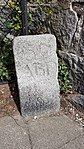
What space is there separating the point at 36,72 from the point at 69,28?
24.3 inches

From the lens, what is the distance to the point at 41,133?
2.47m

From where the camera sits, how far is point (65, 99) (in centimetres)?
295

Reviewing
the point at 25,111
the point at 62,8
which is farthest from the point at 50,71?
the point at 62,8

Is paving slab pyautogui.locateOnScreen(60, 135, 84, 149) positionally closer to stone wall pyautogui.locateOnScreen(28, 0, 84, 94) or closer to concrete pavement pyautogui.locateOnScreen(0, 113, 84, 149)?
concrete pavement pyautogui.locateOnScreen(0, 113, 84, 149)

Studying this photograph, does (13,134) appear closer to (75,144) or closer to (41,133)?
(41,133)

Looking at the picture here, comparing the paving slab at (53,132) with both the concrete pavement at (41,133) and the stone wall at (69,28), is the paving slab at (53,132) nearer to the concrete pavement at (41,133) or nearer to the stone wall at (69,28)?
the concrete pavement at (41,133)

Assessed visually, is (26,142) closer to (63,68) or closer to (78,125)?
(78,125)

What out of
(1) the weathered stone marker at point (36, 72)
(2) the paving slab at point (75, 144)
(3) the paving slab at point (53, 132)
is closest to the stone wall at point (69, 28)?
(1) the weathered stone marker at point (36, 72)

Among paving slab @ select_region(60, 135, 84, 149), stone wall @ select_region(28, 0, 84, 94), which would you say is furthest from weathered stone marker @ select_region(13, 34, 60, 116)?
paving slab @ select_region(60, 135, 84, 149)

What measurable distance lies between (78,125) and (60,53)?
87 centimetres

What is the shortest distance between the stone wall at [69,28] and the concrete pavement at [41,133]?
0.50 meters

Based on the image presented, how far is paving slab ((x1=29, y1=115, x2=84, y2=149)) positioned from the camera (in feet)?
7.68

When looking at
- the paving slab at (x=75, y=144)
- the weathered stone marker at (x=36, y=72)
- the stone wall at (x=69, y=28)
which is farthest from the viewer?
the stone wall at (x=69, y=28)

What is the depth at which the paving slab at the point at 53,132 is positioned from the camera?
2.34 m
